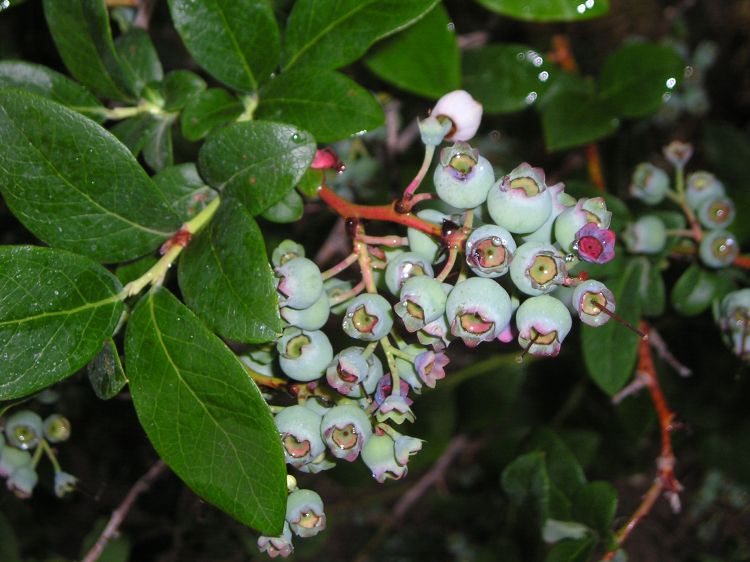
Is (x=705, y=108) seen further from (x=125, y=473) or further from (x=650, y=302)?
(x=125, y=473)

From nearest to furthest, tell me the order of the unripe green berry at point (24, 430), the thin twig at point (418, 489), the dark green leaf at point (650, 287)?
the unripe green berry at point (24, 430) < the dark green leaf at point (650, 287) < the thin twig at point (418, 489)

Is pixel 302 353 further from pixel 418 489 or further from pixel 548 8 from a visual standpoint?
pixel 418 489

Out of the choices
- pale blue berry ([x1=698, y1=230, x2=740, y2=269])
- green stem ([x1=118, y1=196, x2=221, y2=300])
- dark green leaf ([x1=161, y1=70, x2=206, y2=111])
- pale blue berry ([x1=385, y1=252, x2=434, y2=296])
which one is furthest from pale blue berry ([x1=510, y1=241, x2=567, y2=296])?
pale blue berry ([x1=698, y1=230, x2=740, y2=269])

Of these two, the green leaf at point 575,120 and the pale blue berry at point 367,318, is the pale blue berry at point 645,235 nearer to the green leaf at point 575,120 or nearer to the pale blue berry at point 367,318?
the green leaf at point 575,120

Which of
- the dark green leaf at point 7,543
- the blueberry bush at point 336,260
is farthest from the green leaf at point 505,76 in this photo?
the dark green leaf at point 7,543

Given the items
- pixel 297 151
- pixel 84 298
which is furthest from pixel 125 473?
pixel 297 151

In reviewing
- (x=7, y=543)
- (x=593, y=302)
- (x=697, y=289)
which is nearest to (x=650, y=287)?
(x=697, y=289)

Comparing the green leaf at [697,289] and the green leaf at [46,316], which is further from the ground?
the green leaf at [46,316]
